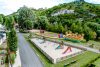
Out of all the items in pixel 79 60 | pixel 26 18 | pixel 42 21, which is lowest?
pixel 79 60

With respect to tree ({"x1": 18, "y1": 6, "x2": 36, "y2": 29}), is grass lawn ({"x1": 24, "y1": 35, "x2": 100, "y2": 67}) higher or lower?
lower

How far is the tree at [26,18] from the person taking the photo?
9739cm

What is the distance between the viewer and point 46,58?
44.0 metres

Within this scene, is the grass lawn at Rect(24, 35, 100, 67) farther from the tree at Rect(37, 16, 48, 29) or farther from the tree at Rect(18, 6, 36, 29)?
the tree at Rect(37, 16, 48, 29)

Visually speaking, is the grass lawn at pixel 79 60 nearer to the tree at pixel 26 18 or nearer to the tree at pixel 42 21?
the tree at pixel 26 18

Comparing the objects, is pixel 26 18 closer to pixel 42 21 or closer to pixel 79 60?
pixel 42 21

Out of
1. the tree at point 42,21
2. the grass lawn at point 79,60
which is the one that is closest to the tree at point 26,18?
the tree at point 42,21

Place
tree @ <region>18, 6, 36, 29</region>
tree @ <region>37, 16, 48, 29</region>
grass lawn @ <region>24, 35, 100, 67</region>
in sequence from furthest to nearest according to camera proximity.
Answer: tree @ <region>37, 16, 48, 29</region> < tree @ <region>18, 6, 36, 29</region> < grass lawn @ <region>24, 35, 100, 67</region>

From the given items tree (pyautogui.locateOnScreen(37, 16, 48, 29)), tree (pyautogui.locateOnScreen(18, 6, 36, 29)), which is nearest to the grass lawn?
tree (pyautogui.locateOnScreen(18, 6, 36, 29))

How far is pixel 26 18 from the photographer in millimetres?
97875

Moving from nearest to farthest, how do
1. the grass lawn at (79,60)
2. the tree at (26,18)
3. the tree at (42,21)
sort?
the grass lawn at (79,60) → the tree at (26,18) → the tree at (42,21)

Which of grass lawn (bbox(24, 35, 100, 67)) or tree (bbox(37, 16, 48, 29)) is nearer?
grass lawn (bbox(24, 35, 100, 67))

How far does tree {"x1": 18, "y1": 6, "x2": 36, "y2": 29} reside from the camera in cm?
9739

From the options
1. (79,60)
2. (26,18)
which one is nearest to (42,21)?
(26,18)
